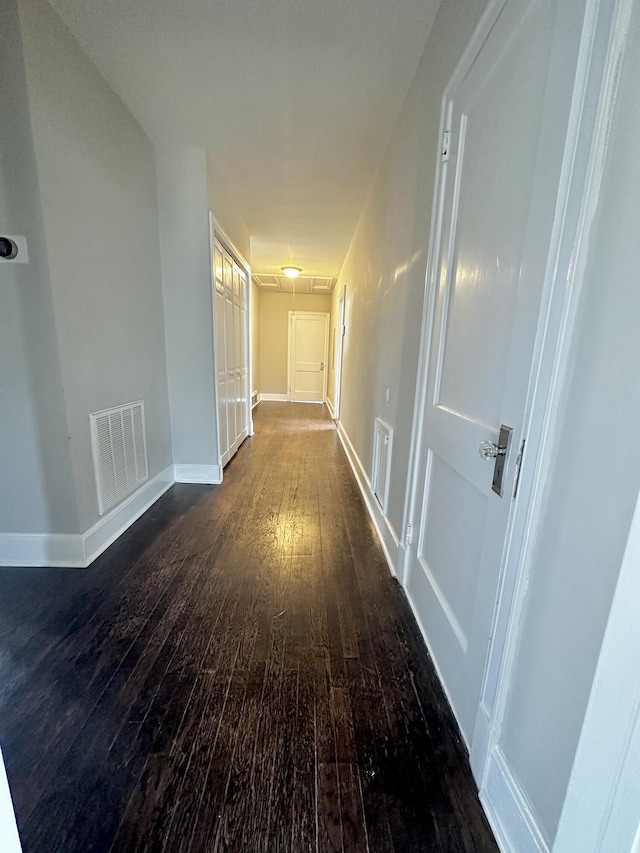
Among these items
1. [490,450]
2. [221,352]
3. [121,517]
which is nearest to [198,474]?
[121,517]

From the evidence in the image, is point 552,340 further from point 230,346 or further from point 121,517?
point 230,346

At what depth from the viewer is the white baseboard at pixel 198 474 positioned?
9.84ft

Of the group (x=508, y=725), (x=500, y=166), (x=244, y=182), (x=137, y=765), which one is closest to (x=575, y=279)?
(x=500, y=166)

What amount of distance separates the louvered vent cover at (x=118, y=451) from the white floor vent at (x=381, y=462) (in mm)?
1705

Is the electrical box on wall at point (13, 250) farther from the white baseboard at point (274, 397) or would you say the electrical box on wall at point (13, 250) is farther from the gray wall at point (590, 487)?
the white baseboard at point (274, 397)

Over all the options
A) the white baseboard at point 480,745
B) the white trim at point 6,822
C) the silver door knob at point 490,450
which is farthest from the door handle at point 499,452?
the white trim at point 6,822

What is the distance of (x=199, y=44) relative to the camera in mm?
1649

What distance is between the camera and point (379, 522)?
7.30 feet

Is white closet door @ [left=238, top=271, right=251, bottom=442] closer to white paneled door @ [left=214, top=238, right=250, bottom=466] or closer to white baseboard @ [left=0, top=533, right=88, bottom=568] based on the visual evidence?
white paneled door @ [left=214, top=238, right=250, bottom=466]

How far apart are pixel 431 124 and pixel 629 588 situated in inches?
75.5

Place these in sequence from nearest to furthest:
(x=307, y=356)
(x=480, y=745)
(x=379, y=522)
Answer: (x=480, y=745) < (x=379, y=522) < (x=307, y=356)

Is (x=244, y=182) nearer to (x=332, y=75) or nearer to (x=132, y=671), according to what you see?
(x=332, y=75)

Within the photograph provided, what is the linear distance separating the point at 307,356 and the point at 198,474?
18.4ft

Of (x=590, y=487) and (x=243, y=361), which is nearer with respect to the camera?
(x=590, y=487)
